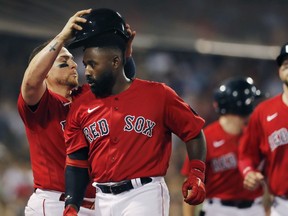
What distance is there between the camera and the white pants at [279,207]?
6.18 metres

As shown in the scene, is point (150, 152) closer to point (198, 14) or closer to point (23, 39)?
point (198, 14)

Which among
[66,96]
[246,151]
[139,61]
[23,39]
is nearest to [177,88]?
[139,61]

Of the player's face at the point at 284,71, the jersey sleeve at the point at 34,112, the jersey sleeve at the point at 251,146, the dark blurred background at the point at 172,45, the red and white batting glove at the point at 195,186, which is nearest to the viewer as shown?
the red and white batting glove at the point at 195,186

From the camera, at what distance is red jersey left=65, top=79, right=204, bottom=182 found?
15.2 feet

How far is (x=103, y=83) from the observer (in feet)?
15.4

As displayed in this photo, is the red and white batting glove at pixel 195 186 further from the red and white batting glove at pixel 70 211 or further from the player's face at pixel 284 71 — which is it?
the player's face at pixel 284 71

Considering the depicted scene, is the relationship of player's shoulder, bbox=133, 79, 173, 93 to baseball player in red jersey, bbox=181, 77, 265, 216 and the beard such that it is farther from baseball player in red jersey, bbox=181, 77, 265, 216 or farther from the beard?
baseball player in red jersey, bbox=181, 77, 265, 216

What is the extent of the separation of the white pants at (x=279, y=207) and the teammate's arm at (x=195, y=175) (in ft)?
5.60

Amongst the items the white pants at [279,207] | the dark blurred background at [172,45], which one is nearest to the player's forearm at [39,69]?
the white pants at [279,207]

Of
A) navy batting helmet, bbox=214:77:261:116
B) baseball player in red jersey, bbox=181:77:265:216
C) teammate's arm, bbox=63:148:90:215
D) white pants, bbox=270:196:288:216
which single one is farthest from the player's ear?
navy batting helmet, bbox=214:77:261:116

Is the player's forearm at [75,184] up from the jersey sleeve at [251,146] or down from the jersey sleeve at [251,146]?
up

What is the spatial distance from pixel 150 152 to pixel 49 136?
34.3 inches

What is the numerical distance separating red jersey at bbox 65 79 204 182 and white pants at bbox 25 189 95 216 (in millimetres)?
517

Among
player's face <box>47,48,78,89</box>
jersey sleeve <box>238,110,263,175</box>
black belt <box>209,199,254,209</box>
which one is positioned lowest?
black belt <box>209,199,254,209</box>
